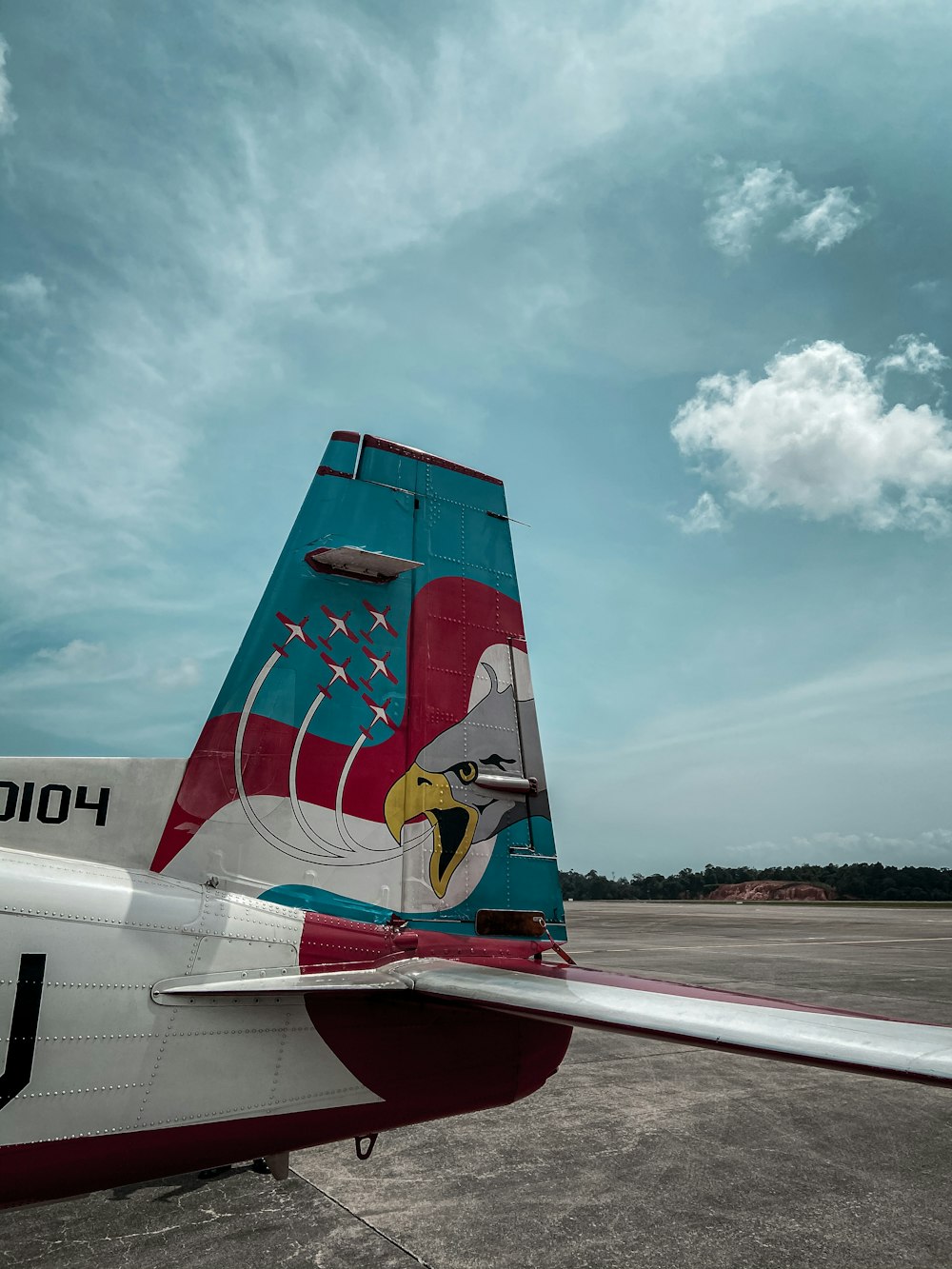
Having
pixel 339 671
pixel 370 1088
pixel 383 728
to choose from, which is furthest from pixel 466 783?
pixel 370 1088

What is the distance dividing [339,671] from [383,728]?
1.22 ft

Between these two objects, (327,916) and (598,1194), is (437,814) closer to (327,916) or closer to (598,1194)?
(327,916)

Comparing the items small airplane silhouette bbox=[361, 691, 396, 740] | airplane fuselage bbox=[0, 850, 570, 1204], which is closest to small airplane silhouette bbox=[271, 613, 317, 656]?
small airplane silhouette bbox=[361, 691, 396, 740]

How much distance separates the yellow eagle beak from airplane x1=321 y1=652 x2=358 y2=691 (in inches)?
21.7

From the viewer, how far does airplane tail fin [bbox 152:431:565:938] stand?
3.84m

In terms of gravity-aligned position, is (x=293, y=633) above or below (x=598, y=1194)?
above

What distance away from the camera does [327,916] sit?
12.2ft

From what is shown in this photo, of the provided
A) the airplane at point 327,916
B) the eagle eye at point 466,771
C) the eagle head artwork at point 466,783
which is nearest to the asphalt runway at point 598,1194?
the airplane at point 327,916

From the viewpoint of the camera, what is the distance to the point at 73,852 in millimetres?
3342

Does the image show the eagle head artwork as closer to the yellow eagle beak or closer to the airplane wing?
the yellow eagle beak

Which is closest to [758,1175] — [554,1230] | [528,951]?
[554,1230]

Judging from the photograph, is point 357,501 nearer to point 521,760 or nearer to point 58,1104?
point 521,760

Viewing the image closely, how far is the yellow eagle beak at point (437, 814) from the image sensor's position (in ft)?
13.5

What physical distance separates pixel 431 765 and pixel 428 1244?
2532 millimetres
